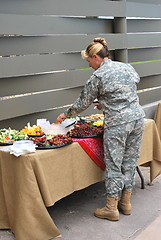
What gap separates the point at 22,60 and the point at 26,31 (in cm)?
35

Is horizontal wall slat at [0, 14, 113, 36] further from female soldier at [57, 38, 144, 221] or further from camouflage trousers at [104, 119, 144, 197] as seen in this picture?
camouflage trousers at [104, 119, 144, 197]

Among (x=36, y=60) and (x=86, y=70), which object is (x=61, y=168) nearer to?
(x=36, y=60)

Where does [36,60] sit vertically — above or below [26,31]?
below

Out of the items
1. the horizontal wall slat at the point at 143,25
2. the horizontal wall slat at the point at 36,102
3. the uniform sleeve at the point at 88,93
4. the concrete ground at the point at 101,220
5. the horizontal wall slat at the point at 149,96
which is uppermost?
the horizontal wall slat at the point at 143,25

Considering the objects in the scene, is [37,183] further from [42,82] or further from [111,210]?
[42,82]

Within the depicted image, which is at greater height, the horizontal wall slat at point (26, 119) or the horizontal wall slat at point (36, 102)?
the horizontal wall slat at point (36, 102)

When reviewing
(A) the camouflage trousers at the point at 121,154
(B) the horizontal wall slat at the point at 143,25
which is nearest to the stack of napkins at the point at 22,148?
(A) the camouflage trousers at the point at 121,154

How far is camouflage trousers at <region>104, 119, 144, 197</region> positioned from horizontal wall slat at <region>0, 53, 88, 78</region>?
1414mm

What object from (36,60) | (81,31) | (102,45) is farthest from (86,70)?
(102,45)

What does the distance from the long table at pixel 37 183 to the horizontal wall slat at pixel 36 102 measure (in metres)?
1.03

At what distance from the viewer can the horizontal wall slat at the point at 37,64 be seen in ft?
14.3

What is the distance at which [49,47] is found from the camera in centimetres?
484

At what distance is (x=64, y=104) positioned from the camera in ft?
17.0

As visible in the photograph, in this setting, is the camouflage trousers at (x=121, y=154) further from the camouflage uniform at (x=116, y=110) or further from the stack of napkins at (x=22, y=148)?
the stack of napkins at (x=22, y=148)
